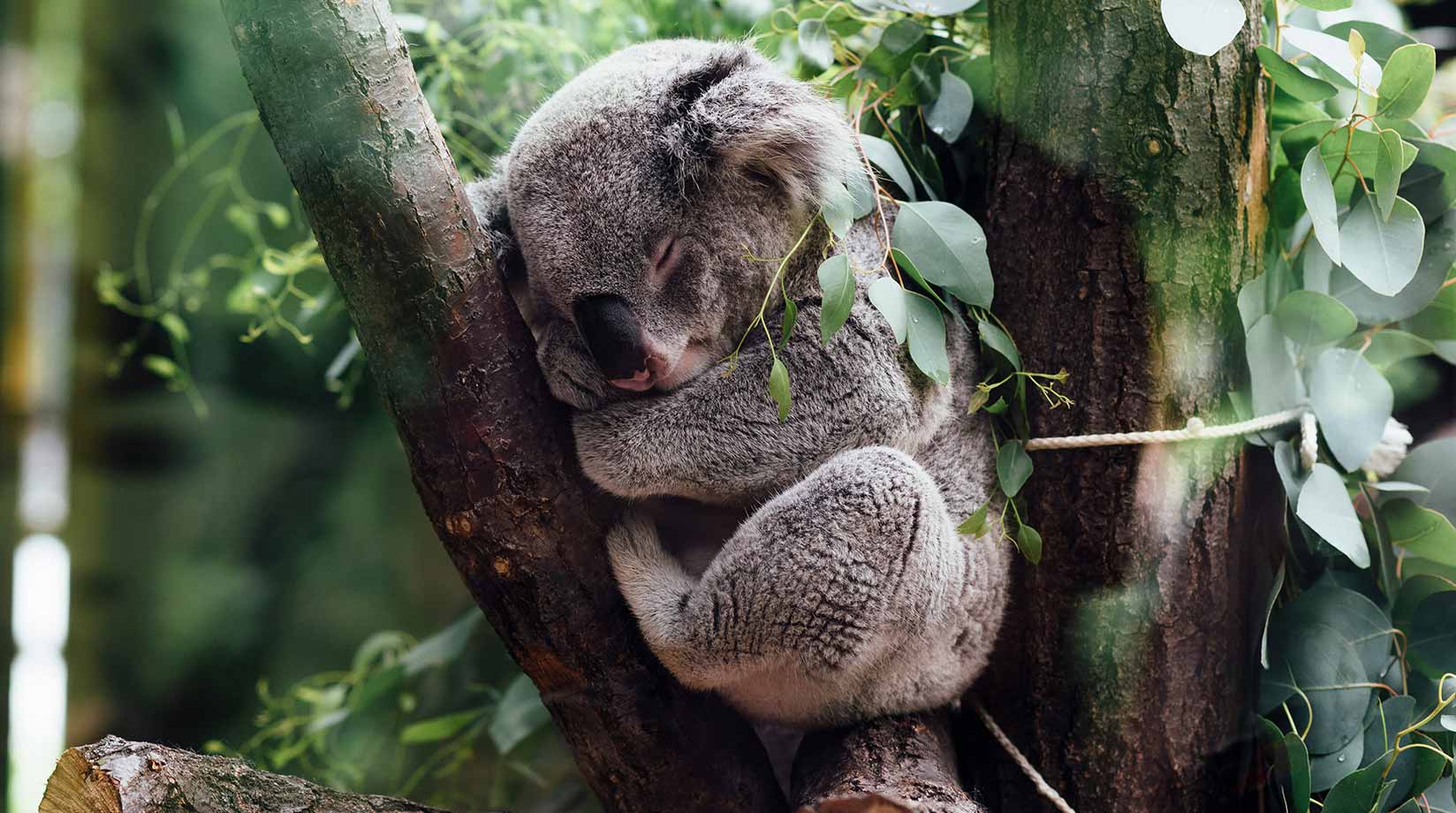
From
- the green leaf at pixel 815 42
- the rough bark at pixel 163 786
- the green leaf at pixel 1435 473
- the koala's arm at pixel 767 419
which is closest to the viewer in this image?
the rough bark at pixel 163 786

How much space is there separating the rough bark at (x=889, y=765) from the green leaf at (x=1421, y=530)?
3.12 feet

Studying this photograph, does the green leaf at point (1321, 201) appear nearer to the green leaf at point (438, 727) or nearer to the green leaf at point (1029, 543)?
the green leaf at point (1029, 543)

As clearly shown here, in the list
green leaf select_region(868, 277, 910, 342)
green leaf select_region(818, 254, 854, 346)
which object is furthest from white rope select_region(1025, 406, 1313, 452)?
green leaf select_region(818, 254, 854, 346)

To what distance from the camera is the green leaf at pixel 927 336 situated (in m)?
1.65

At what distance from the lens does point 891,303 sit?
64.6 inches

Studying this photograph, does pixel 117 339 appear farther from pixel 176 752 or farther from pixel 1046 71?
pixel 1046 71

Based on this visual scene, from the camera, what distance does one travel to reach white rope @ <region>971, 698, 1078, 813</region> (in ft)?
5.98

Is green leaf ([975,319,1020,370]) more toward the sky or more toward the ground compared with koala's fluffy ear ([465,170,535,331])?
more toward the ground

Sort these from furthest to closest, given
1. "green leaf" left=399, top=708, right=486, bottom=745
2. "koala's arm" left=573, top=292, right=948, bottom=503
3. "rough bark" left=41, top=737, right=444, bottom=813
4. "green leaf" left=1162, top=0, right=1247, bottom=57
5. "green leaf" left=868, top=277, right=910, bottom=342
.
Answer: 1. "green leaf" left=399, top=708, right=486, bottom=745
2. "koala's arm" left=573, top=292, right=948, bottom=503
3. "green leaf" left=868, top=277, right=910, bottom=342
4. "green leaf" left=1162, top=0, right=1247, bottom=57
5. "rough bark" left=41, top=737, right=444, bottom=813

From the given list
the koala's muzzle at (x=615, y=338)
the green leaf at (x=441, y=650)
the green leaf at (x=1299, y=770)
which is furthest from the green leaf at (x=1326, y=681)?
the green leaf at (x=441, y=650)

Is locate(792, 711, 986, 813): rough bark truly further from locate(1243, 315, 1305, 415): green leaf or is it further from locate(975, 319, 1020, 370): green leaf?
locate(1243, 315, 1305, 415): green leaf

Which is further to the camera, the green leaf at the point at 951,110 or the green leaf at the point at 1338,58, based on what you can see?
the green leaf at the point at 951,110

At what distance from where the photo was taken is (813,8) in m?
2.16

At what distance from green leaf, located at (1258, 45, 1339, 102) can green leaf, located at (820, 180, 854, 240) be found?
2.54 ft
